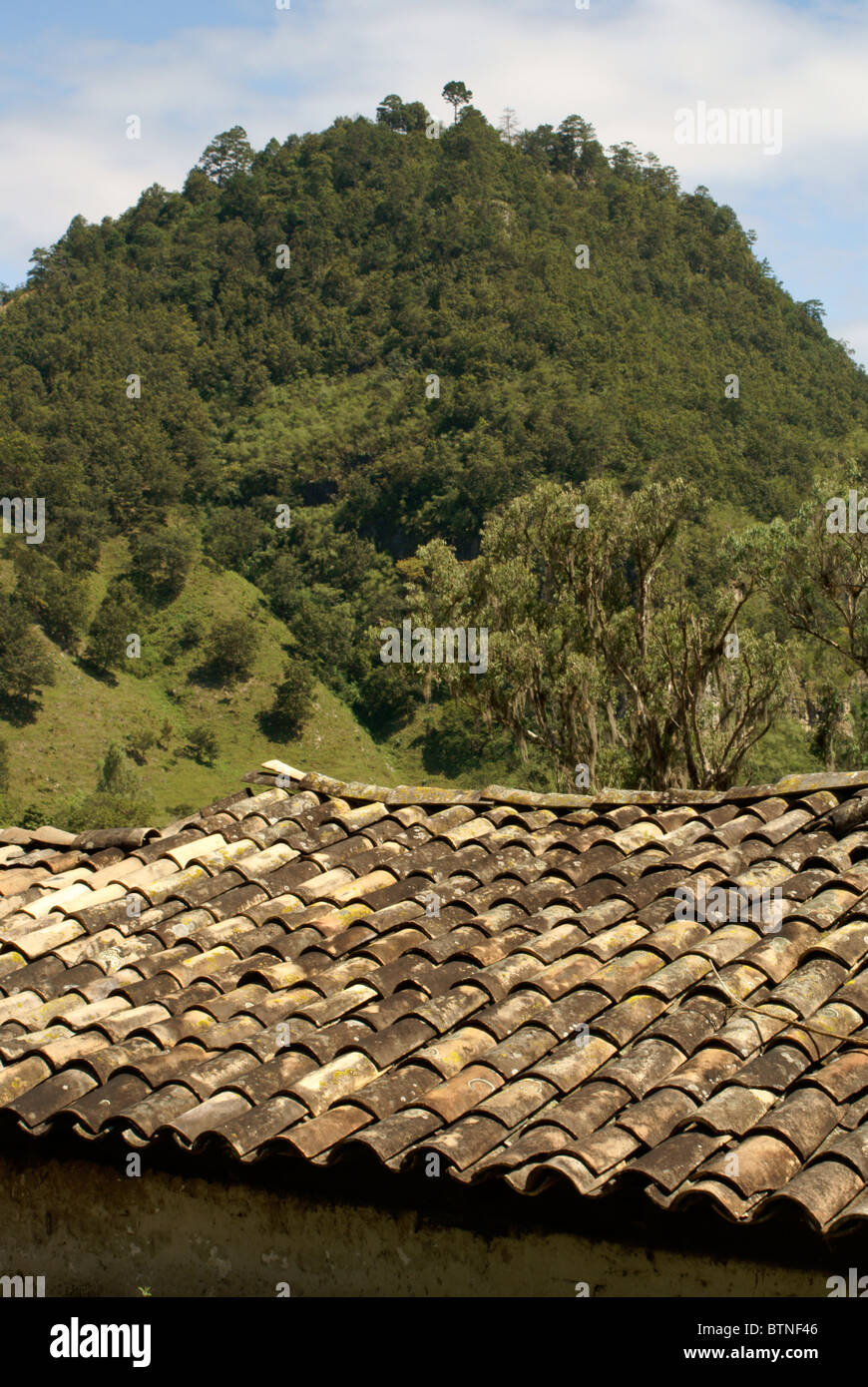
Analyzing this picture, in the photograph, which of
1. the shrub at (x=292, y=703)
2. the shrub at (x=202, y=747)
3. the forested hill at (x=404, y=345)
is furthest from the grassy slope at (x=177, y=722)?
the forested hill at (x=404, y=345)

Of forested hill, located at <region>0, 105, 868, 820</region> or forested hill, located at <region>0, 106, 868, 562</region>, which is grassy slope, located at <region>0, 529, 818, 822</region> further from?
forested hill, located at <region>0, 106, 868, 562</region>

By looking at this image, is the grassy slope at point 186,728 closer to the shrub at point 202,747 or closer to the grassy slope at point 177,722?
the grassy slope at point 177,722

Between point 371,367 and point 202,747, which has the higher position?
point 371,367

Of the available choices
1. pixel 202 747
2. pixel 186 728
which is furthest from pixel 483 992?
pixel 186 728

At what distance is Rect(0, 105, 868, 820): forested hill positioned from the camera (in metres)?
85.1

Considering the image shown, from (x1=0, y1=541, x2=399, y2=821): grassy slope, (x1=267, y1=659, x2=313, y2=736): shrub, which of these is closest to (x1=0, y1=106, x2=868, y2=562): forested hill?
(x1=0, y1=541, x2=399, y2=821): grassy slope

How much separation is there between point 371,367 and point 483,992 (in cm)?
11412

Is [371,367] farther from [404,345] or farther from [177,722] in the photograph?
[177,722]

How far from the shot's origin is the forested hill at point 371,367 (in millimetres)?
85125

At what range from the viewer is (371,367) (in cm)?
11481

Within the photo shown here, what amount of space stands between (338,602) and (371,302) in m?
39.9

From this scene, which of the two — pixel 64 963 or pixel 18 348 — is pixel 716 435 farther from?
pixel 64 963

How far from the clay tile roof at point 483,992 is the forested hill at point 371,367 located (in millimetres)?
65797

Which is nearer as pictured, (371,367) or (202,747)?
(202,747)
